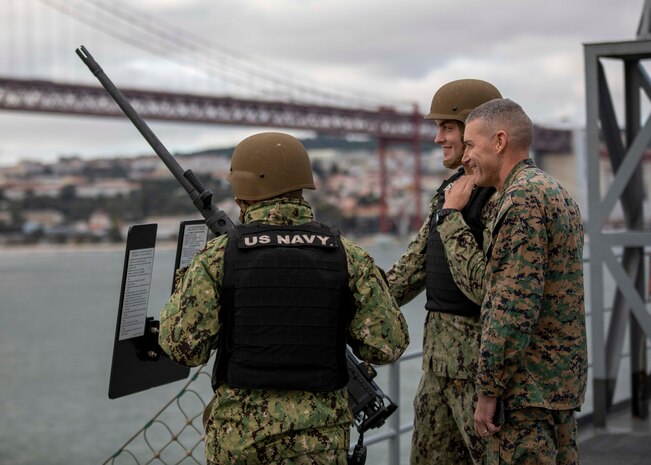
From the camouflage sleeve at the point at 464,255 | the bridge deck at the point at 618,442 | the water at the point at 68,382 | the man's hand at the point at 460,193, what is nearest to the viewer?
the camouflage sleeve at the point at 464,255

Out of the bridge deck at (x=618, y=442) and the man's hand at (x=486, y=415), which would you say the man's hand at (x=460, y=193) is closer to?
the man's hand at (x=486, y=415)

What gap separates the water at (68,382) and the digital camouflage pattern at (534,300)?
723cm

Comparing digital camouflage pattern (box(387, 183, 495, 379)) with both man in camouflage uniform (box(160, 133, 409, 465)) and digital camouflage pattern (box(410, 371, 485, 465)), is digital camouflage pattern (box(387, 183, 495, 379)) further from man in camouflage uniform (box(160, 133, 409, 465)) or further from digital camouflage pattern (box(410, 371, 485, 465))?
man in camouflage uniform (box(160, 133, 409, 465))

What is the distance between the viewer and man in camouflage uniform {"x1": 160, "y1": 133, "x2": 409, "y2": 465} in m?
1.76

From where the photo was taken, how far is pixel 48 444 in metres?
18.9

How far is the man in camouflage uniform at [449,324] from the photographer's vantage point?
2094 millimetres

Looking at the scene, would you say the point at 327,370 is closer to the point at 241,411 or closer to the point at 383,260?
the point at 241,411

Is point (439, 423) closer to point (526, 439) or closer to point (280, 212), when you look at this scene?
point (526, 439)

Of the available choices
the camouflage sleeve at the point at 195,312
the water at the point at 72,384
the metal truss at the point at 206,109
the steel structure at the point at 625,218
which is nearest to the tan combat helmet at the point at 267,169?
the camouflage sleeve at the point at 195,312

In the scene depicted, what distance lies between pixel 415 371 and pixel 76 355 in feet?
40.5

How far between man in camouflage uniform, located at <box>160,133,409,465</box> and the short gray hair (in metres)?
0.37

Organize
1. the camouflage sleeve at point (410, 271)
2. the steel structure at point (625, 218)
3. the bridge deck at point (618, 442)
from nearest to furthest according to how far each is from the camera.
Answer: the camouflage sleeve at point (410, 271) → the bridge deck at point (618, 442) → the steel structure at point (625, 218)

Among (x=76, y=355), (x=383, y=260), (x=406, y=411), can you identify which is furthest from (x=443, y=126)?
(x=383, y=260)

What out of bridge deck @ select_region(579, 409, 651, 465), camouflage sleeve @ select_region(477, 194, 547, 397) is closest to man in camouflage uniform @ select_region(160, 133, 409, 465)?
camouflage sleeve @ select_region(477, 194, 547, 397)
